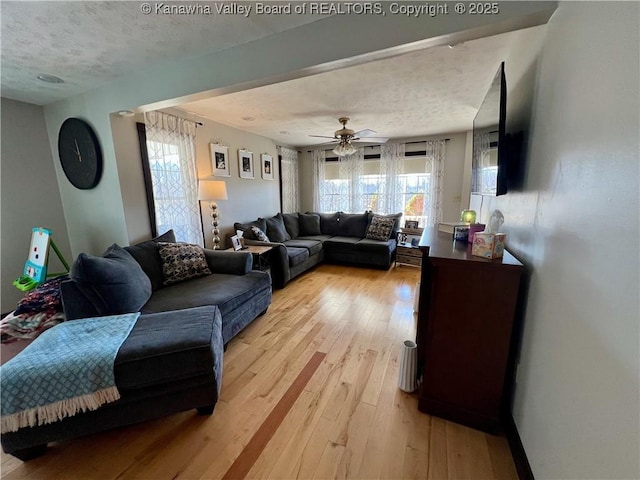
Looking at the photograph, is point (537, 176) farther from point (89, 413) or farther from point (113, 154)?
point (113, 154)

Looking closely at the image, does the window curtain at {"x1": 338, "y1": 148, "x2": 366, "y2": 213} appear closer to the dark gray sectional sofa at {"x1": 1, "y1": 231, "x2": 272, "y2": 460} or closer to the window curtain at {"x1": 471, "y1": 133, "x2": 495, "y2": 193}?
the window curtain at {"x1": 471, "y1": 133, "x2": 495, "y2": 193}

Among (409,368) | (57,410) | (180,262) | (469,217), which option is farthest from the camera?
(180,262)

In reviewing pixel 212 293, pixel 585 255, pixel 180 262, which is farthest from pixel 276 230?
pixel 585 255

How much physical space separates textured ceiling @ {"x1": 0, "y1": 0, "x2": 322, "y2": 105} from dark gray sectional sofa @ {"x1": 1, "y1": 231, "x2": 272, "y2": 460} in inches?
54.3

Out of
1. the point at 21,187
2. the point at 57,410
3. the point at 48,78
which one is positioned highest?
the point at 48,78

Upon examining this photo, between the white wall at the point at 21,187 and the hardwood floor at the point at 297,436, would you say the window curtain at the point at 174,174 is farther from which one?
the hardwood floor at the point at 297,436

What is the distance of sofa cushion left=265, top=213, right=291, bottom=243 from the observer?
4.26 meters

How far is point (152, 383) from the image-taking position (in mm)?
1273

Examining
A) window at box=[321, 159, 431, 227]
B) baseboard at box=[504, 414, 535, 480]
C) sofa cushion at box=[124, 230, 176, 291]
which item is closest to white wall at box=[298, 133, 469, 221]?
window at box=[321, 159, 431, 227]

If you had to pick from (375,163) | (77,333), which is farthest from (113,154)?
(375,163)

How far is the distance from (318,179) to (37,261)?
4.42 m

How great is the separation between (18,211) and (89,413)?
2687 millimetres

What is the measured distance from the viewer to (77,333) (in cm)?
138

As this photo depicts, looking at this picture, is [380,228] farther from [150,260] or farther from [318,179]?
[150,260]
